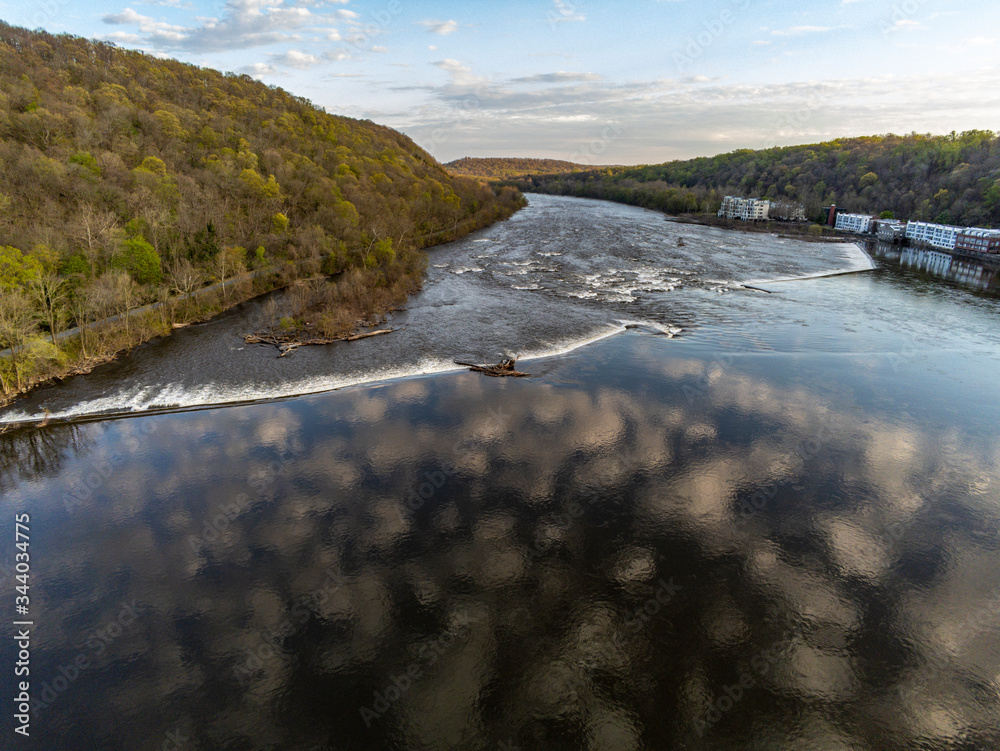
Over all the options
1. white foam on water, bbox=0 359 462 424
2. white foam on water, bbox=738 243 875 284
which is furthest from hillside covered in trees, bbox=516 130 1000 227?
white foam on water, bbox=0 359 462 424

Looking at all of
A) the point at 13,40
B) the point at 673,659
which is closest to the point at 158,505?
the point at 673,659

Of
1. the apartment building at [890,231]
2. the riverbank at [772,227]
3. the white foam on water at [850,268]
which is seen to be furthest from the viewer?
the riverbank at [772,227]

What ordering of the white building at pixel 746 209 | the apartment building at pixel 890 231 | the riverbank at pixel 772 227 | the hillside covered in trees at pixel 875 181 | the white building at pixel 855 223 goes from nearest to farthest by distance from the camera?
the apartment building at pixel 890 231 < the riverbank at pixel 772 227 < the hillside covered in trees at pixel 875 181 < the white building at pixel 855 223 < the white building at pixel 746 209

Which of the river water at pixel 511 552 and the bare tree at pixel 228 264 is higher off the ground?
the bare tree at pixel 228 264

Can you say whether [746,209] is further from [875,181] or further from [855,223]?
[875,181]

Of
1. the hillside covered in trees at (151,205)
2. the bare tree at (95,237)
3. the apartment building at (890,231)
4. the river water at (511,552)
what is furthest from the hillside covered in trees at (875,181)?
the bare tree at (95,237)

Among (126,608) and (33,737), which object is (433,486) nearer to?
(126,608)

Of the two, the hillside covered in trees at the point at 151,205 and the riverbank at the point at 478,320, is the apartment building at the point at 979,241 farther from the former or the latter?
the hillside covered in trees at the point at 151,205
